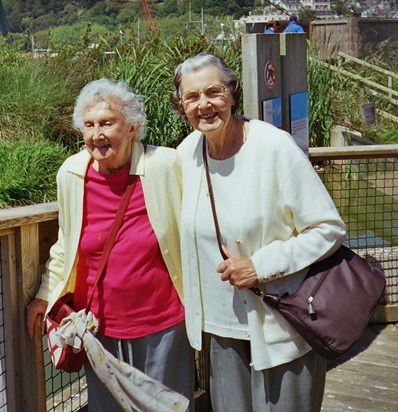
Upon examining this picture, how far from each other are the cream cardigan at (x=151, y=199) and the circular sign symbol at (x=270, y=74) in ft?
2.86

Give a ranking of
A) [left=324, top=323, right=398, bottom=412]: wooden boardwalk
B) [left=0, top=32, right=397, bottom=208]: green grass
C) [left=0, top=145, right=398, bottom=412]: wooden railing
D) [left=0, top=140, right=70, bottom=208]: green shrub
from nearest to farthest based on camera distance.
Result: [left=0, top=145, right=398, bottom=412]: wooden railing < [left=324, top=323, right=398, bottom=412]: wooden boardwalk < [left=0, top=140, right=70, bottom=208]: green shrub < [left=0, top=32, right=397, bottom=208]: green grass

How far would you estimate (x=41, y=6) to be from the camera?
98.3 meters

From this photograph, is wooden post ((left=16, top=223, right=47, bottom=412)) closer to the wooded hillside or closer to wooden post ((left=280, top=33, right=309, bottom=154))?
wooden post ((left=280, top=33, right=309, bottom=154))

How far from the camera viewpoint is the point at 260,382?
251 cm

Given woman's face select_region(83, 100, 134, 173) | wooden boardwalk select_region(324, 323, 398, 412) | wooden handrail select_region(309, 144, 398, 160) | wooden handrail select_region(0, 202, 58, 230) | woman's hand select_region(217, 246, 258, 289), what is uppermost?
woman's face select_region(83, 100, 134, 173)

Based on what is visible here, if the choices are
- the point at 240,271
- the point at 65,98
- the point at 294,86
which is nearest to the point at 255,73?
the point at 294,86

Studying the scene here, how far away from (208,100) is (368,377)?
7.29 ft

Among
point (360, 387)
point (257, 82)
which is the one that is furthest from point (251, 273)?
point (360, 387)

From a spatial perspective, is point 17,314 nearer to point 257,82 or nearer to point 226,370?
point 226,370

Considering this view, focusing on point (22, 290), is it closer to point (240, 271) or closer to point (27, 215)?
point (27, 215)

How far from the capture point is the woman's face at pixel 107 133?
261 cm

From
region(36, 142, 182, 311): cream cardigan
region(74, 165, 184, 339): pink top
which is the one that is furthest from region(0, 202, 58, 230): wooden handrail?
region(74, 165, 184, 339): pink top

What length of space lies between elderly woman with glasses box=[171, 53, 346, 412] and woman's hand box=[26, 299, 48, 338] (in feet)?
1.85

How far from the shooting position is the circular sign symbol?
11.2 feet
